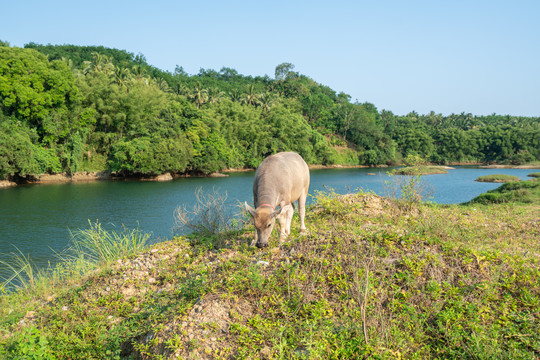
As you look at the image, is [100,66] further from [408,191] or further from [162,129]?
[408,191]

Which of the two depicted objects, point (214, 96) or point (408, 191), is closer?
point (408, 191)

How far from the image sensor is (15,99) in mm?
45781

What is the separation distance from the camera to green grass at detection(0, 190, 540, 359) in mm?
4133

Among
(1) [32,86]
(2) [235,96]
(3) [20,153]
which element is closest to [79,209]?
(3) [20,153]

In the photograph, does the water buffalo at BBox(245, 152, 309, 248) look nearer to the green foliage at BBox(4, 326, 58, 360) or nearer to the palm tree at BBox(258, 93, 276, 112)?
the green foliage at BBox(4, 326, 58, 360)

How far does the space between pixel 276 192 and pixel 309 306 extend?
2.94m

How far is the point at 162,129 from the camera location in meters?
57.4

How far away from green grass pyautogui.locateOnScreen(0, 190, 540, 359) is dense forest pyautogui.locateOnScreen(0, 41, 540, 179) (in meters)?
44.9

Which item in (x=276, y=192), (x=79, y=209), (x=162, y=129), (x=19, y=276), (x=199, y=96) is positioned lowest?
(x=79, y=209)

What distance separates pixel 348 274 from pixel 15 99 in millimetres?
54573

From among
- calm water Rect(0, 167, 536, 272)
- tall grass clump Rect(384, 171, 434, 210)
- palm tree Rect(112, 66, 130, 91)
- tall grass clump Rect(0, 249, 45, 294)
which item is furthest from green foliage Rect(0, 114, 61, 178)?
tall grass clump Rect(384, 171, 434, 210)

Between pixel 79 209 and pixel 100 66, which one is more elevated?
pixel 100 66

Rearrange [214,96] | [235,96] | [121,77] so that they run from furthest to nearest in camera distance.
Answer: [235,96], [214,96], [121,77]

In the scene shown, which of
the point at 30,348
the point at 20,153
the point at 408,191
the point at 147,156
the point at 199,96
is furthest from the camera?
the point at 199,96
